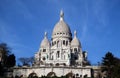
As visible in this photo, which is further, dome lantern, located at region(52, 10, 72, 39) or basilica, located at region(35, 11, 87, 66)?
dome lantern, located at region(52, 10, 72, 39)

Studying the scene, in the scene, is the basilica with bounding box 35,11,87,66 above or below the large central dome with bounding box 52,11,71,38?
below

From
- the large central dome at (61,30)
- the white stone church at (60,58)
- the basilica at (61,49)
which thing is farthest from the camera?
the large central dome at (61,30)

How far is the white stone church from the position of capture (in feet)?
287

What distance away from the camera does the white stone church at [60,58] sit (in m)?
87.6

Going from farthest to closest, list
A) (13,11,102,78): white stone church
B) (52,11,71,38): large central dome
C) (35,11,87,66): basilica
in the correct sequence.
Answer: (52,11,71,38): large central dome < (35,11,87,66): basilica < (13,11,102,78): white stone church

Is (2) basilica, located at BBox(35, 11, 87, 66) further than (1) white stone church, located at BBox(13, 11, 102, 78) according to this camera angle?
Yes

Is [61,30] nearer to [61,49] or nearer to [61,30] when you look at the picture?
[61,30]

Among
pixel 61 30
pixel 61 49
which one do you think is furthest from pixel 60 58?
Result: pixel 61 30

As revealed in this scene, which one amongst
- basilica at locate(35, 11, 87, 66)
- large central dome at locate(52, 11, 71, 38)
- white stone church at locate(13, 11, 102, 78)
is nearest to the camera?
white stone church at locate(13, 11, 102, 78)

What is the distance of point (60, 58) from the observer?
10188cm

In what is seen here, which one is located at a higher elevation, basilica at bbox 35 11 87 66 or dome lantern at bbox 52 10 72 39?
dome lantern at bbox 52 10 72 39

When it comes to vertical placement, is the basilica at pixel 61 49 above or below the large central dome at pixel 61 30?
below

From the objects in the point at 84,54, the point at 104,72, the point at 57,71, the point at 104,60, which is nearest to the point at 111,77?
the point at 104,60

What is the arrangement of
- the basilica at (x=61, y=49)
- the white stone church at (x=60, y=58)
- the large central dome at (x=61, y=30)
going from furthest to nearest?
the large central dome at (x=61, y=30), the basilica at (x=61, y=49), the white stone church at (x=60, y=58)
